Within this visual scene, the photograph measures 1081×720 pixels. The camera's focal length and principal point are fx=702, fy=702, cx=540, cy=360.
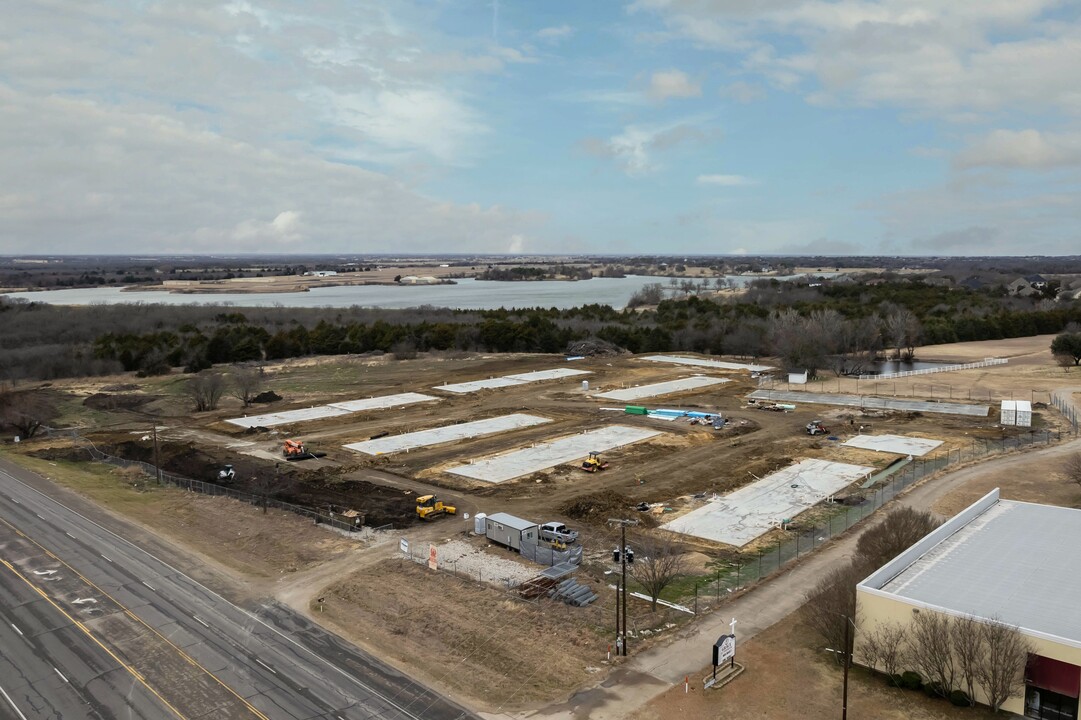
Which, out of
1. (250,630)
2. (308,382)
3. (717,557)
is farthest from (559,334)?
(250,630)

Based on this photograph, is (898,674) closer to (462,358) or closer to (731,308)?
(462,358)

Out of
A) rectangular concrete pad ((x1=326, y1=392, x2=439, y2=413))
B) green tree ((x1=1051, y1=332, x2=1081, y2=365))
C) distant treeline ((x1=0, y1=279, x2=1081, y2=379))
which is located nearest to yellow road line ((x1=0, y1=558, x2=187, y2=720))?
rectangular concrete pad ((x1=326, y1=392, x2=439, y2=413))

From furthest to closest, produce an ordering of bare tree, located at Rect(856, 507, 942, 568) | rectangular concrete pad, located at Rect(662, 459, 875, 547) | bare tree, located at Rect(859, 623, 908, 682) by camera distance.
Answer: rectangular concrete pad, located at Rect(662, 459, 875, 547) < bare tree, located at Rect(856, 507, 942, 568) < bare tree, located at Rect(859, 623, 908, 682)

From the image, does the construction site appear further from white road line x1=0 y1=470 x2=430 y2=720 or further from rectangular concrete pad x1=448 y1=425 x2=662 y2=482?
white road line x1=0 y1=470 x2=430 y2=720

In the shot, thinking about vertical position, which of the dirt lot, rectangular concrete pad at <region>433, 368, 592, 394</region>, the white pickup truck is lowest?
the dirt lot

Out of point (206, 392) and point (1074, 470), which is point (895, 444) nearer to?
point (1074, 470)
